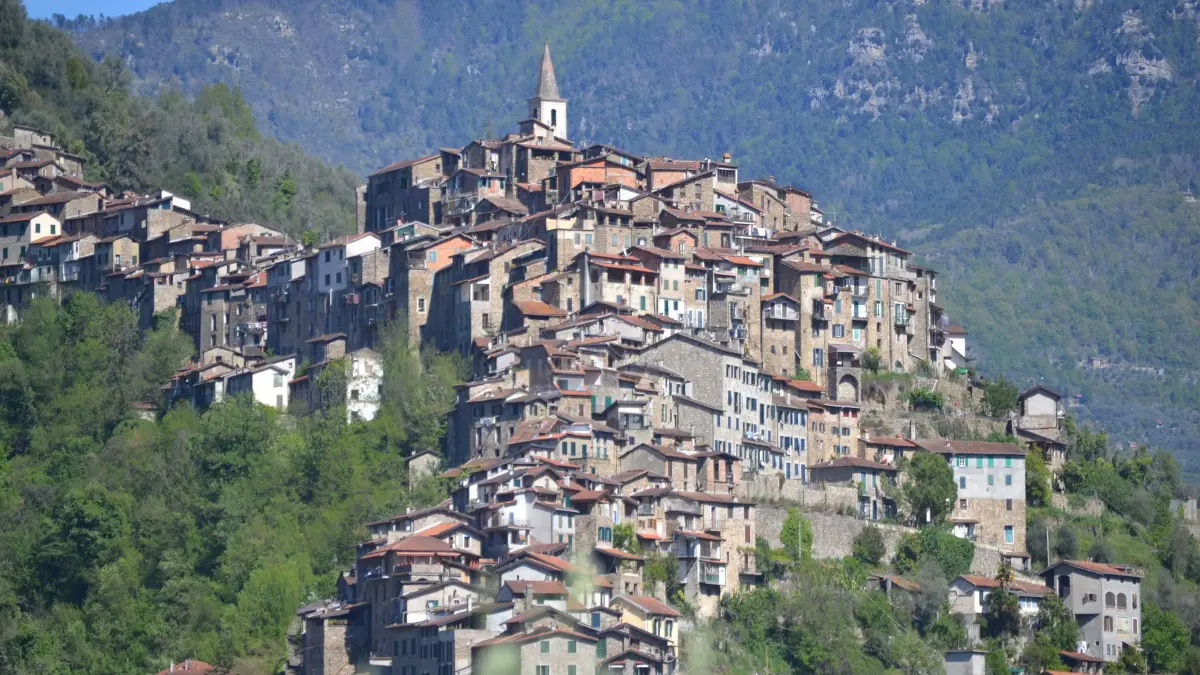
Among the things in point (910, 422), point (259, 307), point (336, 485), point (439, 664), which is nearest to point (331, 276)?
point (259, 307)

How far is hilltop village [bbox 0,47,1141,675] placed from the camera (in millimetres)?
74188

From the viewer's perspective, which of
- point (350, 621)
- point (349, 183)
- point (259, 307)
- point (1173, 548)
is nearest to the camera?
point (350, 621)

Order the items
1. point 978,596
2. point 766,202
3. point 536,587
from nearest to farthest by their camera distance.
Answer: point 536,587 → point 978,596 → point 766,202

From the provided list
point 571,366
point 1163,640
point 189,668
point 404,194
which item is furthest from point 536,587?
point 404,194

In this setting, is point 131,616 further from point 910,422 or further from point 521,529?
point 910,422

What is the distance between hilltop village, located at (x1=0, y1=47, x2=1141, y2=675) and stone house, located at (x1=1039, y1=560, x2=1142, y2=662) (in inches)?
4.0

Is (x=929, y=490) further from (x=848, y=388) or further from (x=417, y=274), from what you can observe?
(x=417, y=274)

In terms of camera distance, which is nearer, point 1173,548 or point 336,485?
point 336,485

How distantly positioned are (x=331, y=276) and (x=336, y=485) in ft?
43.5

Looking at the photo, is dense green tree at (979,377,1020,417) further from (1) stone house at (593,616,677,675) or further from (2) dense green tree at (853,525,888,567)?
(1) stone house at (593,616,677,675)

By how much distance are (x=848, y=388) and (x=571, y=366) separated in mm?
13993

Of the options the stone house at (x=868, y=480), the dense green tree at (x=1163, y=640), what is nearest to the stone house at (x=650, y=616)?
the stone house at (x=868, y=480)

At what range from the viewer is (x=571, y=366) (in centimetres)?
8412

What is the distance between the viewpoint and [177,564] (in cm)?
8675
